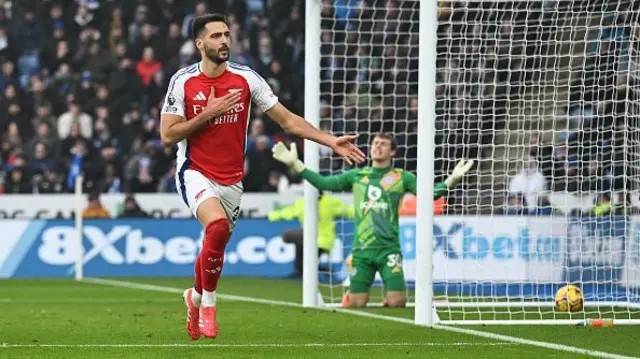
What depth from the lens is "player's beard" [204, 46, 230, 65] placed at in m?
8.63

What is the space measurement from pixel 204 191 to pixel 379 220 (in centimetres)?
545

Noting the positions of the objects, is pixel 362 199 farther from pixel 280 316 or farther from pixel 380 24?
pixel 380 24

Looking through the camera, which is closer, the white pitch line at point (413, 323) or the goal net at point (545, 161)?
the white pitch line at point (413, 323)

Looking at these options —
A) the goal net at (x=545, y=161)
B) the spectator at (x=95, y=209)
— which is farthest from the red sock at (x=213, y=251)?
the spectator at (x=95, y=209)

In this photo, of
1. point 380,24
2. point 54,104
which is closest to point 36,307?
point 380,24

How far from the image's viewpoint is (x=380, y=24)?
70.7 feet

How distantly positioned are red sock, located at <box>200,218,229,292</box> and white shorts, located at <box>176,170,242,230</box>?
25cm

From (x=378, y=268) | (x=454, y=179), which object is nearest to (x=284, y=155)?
(x=454, y=179)

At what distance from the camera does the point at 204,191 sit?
863 cm

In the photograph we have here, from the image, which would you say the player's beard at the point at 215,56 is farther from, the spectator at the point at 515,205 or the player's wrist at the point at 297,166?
the spectator at the point at 515,205

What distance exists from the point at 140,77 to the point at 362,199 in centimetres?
1170

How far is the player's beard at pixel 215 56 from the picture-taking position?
28.3ft

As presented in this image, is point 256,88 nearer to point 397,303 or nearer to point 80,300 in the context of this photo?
point 397,303

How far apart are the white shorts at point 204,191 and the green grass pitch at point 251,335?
89cm
